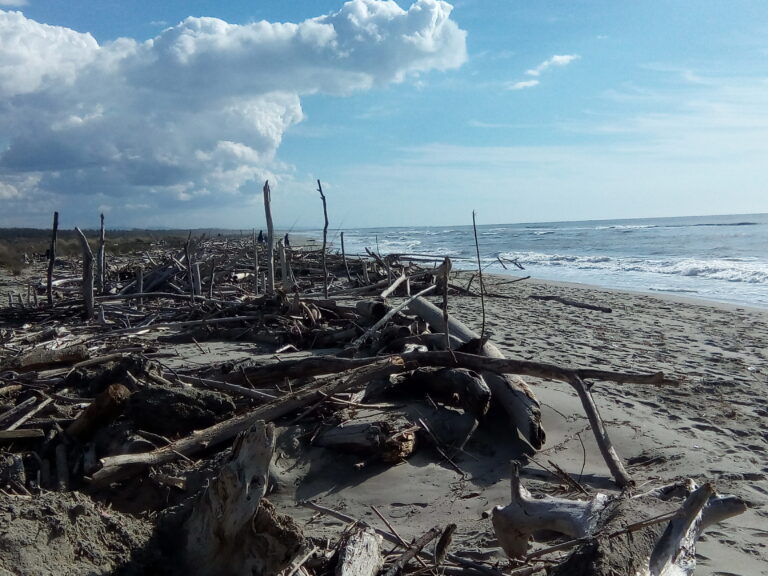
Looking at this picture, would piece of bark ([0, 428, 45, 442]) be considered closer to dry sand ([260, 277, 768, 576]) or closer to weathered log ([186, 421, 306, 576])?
dry sand ([260, 277, 768, 576])

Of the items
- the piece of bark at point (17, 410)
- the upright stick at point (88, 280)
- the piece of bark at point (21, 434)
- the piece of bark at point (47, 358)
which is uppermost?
the upright stick at point (88, 280)

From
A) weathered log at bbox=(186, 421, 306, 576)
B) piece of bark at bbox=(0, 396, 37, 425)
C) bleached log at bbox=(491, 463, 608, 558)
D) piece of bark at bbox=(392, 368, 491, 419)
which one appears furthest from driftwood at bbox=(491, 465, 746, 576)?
piece of bark at bbox=(0, 396, 37, 425)

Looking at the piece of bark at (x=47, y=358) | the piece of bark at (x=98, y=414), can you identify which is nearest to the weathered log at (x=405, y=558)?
the piece of bark at (x=98, y=414)

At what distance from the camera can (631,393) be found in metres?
5.71

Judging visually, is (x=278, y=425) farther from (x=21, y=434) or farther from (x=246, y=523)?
(x=246, y=523)

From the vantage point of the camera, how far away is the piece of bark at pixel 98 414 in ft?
13.4

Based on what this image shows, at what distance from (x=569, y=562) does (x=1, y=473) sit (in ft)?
10.5

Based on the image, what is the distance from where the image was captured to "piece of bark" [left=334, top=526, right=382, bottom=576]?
2.24m

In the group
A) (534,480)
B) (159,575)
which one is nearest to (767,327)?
(534,480)

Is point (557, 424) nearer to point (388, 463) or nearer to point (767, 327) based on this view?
point (388, 463)

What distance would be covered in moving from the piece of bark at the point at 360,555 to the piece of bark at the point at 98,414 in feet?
7.74

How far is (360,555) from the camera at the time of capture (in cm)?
230

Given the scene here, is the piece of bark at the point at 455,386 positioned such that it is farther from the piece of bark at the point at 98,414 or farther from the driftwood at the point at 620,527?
the piece of bark at the point at 98,414

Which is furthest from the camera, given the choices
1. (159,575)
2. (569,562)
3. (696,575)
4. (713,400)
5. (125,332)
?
(125,332)
